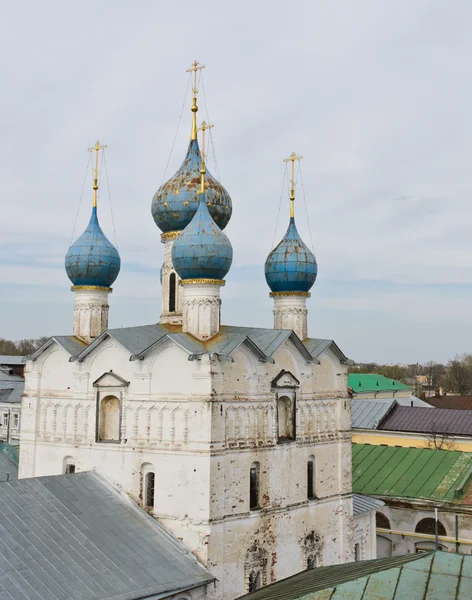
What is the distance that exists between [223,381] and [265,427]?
1745 millimetres

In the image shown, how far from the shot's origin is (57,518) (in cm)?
1273

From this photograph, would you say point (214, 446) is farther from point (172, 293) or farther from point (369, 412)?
point (369, 412)

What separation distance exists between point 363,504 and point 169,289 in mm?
7956

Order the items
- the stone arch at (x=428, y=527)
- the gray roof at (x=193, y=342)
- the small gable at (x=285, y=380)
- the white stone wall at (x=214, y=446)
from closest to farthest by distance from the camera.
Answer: the white stone wall at (x=214, y=446)
the gray roof at (x=193, y=342)
the small gable at (x=285, y=380)
the stone arch at (x=428, y=527)

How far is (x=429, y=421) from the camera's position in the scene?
32.1 m

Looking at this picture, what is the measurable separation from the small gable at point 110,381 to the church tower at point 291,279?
528 centimetres

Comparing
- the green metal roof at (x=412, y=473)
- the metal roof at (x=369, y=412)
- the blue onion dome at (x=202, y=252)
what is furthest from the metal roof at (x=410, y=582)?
the metal roof at (x=369, y=412)

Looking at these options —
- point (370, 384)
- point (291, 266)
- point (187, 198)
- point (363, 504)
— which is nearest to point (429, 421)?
point (363, 504)

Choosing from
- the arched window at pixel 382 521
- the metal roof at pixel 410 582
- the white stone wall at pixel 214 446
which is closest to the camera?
the metal roof at pixel 410 582

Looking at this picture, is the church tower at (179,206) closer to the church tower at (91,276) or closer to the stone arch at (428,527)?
the church tower at (91,276)

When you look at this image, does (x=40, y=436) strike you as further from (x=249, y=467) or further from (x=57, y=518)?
(x=249, y=467)

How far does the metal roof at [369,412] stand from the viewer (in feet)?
108

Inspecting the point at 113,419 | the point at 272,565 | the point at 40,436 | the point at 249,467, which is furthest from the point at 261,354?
the point at 40,436

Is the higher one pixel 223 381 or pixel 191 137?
pixel 191 137
